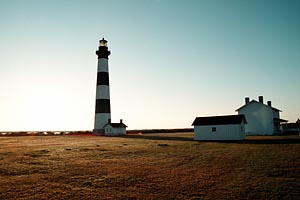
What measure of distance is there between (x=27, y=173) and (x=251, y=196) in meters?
11.3

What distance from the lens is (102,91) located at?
56.8m

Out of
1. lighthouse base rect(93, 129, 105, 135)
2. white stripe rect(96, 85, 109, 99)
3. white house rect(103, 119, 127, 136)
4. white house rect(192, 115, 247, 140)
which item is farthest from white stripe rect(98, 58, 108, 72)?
white house rect(192, 115, 247, 140)

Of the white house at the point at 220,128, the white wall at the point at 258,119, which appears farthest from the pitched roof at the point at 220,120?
the white wall at the point at 258,119

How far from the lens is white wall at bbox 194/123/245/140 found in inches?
1596

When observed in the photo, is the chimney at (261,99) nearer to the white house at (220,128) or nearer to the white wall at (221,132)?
the white house at (220,128)

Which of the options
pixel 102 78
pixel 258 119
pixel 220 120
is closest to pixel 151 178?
pixel 220 120

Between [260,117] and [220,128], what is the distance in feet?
60.3

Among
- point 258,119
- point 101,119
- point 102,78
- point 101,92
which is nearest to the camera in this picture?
point 258,119

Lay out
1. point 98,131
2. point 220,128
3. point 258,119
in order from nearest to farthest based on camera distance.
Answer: point 220,128, point 258,119, point 98,131

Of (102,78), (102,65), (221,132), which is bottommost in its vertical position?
(221,132)

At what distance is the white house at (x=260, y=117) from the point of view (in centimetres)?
5422

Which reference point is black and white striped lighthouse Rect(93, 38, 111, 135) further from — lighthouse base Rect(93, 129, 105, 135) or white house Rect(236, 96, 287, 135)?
white house Rect(236, 96, 287, 135)

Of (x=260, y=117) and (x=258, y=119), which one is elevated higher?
(x=260, y=117)

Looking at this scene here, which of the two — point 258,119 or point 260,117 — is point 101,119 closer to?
point 258,119
